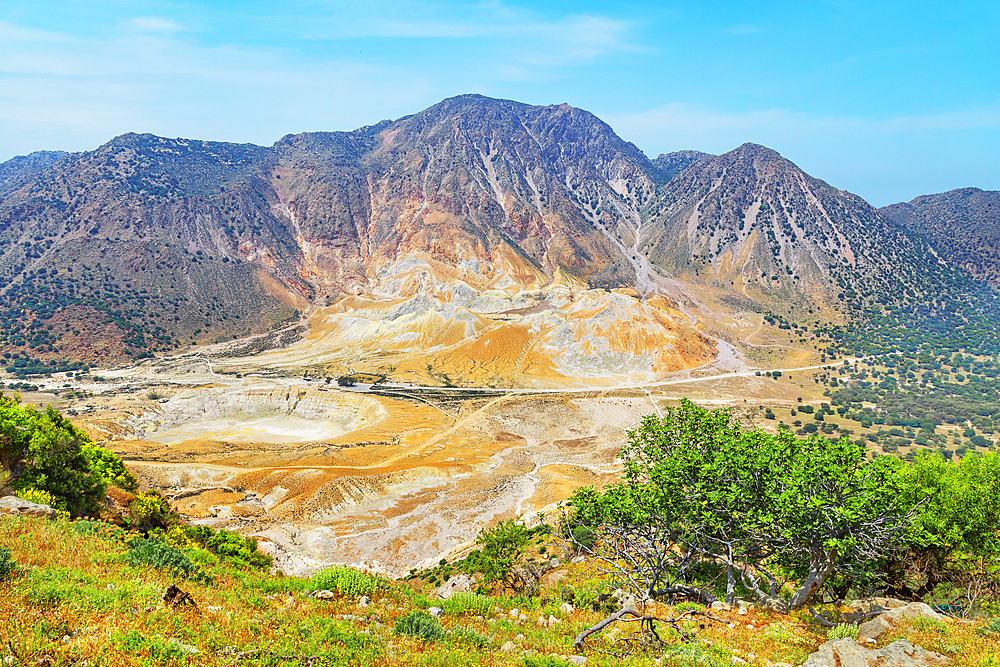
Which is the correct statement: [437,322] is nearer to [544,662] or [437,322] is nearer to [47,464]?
[47,464]

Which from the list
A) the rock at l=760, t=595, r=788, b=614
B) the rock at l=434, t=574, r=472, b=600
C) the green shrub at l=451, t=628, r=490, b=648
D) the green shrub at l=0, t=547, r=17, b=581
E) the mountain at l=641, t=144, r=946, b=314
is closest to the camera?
the green shrub at l=0, t=547, r=17, b=581

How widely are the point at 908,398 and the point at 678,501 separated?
261 feet

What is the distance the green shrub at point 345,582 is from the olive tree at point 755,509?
220 inches

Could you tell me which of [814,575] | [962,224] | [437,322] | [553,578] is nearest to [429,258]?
[437,322]

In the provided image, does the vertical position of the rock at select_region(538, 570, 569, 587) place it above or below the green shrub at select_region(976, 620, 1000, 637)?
below

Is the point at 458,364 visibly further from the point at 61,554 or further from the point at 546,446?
the point at 61,554

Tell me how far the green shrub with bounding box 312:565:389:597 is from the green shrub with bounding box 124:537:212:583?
2.34 m

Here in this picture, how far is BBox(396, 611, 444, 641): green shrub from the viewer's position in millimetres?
8812

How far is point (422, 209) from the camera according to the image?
495 ft

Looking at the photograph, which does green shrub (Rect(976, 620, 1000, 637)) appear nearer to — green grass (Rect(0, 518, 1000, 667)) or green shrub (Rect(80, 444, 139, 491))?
green grass (Rect(0, 518, 1000, 667))

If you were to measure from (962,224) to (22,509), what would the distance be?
20981cm

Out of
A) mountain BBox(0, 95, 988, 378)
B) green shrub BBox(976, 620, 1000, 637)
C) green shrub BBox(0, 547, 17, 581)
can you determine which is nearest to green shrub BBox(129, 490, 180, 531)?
green shrub BBox(0, 547, 17, 581)

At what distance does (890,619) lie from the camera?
9.73 metres

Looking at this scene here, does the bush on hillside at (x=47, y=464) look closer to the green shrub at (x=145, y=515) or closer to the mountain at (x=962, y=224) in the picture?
the green shrub at (x=145, y=515)
